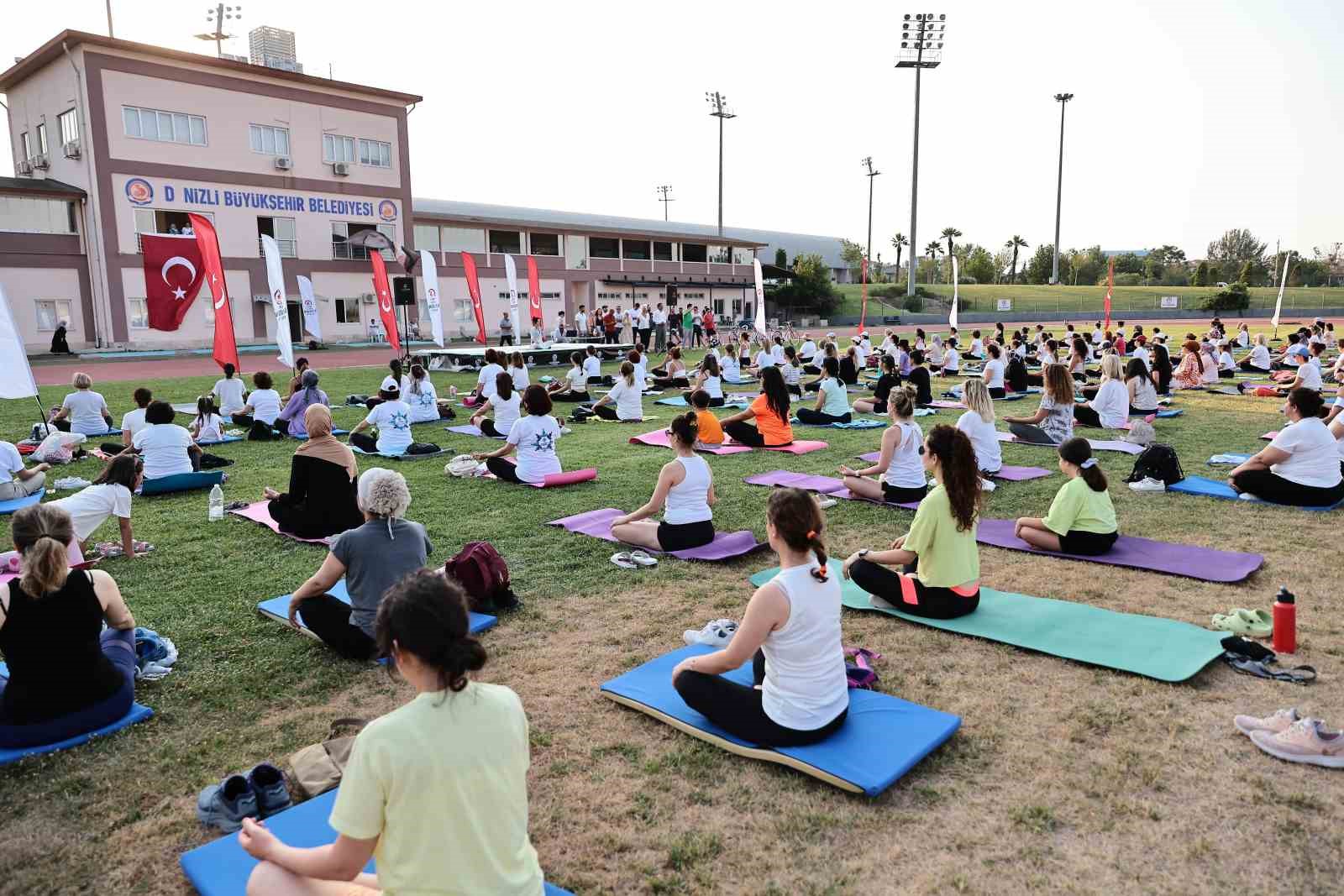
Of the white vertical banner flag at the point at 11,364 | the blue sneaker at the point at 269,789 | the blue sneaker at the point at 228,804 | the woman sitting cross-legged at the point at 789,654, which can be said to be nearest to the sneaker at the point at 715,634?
the woman sitting cross-legged at the point at 789,654

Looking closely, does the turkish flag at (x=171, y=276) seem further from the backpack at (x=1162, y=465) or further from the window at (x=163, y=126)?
the window at (x=163, y=126)

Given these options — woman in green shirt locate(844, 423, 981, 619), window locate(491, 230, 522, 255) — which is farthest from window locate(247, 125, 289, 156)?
woman in green shirt locate(844, 423, 981, 619)

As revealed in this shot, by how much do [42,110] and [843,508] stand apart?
1387 inches

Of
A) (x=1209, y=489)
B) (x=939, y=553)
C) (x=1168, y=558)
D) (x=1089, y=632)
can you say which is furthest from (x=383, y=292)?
(x=1089, y=632)

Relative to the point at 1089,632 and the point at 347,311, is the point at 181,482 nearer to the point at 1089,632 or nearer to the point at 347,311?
the point at 1089,632

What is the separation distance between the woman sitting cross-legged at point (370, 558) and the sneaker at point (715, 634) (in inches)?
61.7

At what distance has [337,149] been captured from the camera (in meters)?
34.8

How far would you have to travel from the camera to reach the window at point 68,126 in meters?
28.5

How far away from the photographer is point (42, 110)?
30609mm

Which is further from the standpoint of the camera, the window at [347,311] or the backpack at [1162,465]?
the window at [347,311]

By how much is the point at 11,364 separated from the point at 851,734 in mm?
8680

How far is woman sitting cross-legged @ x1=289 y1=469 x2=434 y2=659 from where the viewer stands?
4.54 metres

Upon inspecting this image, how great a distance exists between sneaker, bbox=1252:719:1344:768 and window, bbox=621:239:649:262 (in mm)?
45644

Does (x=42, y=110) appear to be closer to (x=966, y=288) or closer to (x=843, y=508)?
(x=843, y=508)
